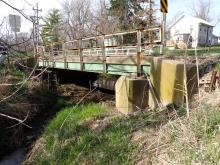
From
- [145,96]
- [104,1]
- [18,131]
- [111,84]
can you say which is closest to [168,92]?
[145,96]

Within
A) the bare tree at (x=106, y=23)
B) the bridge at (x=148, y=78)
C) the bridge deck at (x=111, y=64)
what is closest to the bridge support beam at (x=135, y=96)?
the bridge at (x=148, y=78)

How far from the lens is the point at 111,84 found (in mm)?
21156

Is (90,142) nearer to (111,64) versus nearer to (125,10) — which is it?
(111,64)

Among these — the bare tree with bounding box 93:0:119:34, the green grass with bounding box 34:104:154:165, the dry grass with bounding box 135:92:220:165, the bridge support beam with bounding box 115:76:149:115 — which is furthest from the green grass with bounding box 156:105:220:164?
the bare tree with bounding box 93:0:119:34

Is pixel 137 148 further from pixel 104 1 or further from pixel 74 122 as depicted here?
pixel 104 1

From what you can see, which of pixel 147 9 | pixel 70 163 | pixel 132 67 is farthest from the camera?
pixel 147 9

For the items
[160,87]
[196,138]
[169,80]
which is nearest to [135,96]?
[160,87]

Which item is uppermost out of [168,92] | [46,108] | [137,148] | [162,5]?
[162,5]

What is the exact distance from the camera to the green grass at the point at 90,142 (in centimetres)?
790

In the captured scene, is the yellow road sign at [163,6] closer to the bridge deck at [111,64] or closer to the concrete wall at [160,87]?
the bridge deck at [111,64]

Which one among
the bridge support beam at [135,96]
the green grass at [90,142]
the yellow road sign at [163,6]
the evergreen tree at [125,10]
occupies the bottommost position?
the green grass at [90,142]

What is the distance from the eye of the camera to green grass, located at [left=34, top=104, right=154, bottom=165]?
7899mm

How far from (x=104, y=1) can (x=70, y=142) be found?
153 feet

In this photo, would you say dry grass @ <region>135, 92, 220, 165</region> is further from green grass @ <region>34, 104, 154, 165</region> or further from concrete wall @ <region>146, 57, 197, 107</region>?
concrete wall @ <region>146, 57, 197, 107</region>
